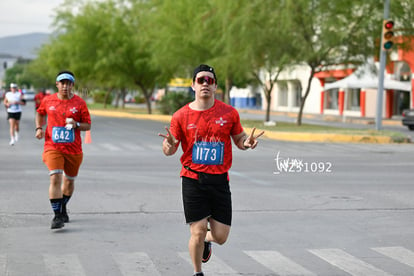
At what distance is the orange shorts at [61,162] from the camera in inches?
331

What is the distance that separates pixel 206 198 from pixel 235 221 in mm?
3123

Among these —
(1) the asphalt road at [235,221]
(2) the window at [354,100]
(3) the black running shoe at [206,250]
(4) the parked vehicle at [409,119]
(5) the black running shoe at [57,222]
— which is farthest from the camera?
(2) the window at [354,100]

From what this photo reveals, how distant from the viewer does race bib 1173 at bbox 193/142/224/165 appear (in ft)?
19.4

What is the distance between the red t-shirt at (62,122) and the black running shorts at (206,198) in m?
2.87

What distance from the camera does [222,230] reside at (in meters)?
6.04

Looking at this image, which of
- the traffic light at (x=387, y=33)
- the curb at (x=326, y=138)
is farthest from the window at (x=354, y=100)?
the traffic light at (x=387, y=33)

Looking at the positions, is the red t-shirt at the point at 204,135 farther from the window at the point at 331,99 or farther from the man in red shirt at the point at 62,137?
the window at the point at 331,99

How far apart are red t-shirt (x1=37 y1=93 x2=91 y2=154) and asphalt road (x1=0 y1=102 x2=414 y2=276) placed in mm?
933

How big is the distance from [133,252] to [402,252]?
8.62 ft

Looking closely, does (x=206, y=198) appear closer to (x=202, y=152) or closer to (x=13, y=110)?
Answer: (x=202, y=152)

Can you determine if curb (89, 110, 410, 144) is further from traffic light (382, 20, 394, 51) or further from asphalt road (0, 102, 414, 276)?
asphalt road (0, 102, 414, 276)

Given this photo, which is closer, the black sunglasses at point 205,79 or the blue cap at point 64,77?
the black sunglasses at point 205,79

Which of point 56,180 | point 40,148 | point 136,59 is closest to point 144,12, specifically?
point 136,59

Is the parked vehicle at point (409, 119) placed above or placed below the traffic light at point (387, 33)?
below
